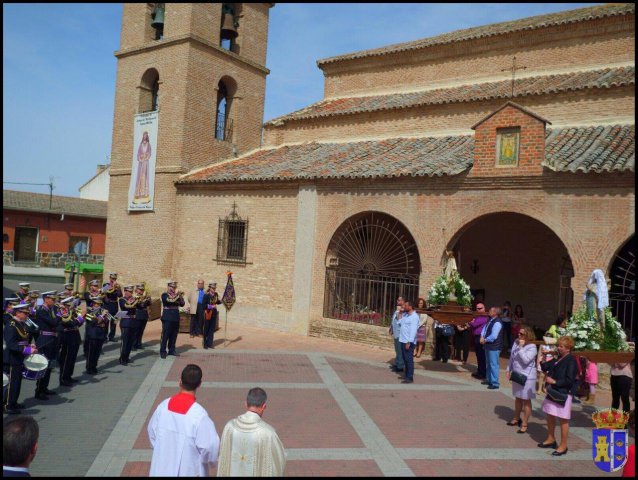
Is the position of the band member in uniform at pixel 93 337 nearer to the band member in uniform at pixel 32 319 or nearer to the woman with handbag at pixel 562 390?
the band member in uniform at pixel 32 319

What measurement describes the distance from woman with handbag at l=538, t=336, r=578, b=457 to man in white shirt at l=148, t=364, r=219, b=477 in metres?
4.64

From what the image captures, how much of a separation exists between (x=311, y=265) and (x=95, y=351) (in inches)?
266

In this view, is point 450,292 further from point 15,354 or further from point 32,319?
point 15,354

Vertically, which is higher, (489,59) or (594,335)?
(489,59)

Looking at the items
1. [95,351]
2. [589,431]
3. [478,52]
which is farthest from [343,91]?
[589,431]

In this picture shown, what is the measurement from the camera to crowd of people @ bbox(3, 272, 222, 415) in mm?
7688

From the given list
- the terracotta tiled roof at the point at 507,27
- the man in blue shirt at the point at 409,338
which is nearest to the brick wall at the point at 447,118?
the terracotta tiled roof at the point at 507,27

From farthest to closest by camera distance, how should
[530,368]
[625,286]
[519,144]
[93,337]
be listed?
[625,286], [519,144], [93,337], [530,368]

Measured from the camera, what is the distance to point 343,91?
21.0 metres

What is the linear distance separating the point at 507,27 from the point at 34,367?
1685 cm

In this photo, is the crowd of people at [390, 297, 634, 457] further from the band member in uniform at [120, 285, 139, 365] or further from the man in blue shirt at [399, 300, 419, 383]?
the band member in uniform at [120, 285, 139, 365]

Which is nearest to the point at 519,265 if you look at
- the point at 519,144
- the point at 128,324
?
the point at 519,144

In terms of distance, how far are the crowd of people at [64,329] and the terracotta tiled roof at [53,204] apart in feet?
90.4

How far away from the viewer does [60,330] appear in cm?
923
